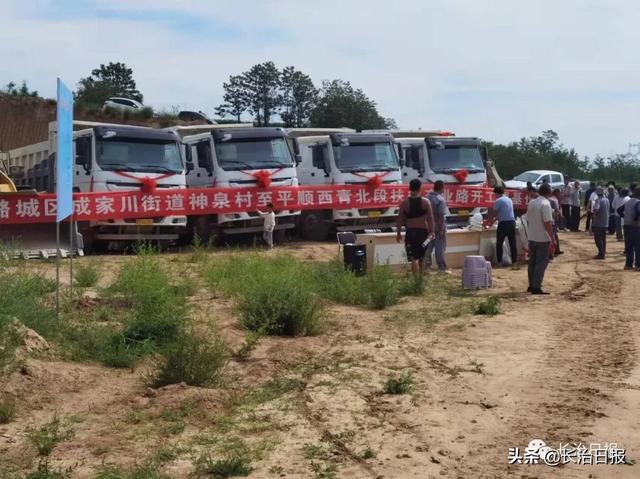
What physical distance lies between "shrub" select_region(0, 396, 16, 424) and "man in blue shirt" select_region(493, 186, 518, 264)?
452 inches

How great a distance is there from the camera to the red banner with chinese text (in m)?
16.1

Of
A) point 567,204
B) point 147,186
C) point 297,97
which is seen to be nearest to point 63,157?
point 147,186

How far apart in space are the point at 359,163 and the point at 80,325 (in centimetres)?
1282

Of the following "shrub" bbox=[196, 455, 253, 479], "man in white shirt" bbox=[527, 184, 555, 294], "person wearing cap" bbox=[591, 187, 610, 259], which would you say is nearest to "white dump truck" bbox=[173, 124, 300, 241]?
"person wearing cap" bbox=[591, 187, 610, 259]

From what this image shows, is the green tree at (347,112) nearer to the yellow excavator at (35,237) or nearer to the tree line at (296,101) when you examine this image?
the tree line at (296,101)

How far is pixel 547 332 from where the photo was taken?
10258 millimetres

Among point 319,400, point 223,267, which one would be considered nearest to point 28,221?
point 223,267

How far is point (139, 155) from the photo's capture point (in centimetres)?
1830

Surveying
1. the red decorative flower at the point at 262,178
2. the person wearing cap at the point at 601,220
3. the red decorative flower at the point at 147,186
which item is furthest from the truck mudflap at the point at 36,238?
the person wearing cap at the point at 601,220

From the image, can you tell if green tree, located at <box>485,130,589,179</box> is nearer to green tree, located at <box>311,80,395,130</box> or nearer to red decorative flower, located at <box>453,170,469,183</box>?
green tree, located at <box>311,80,395,130</box>

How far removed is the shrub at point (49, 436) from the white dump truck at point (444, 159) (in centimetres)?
1700

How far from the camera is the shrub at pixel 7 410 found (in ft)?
21.1

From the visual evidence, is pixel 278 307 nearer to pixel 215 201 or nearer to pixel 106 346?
pixel 106 346

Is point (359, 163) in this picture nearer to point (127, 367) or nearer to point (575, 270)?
point (575, 270)
